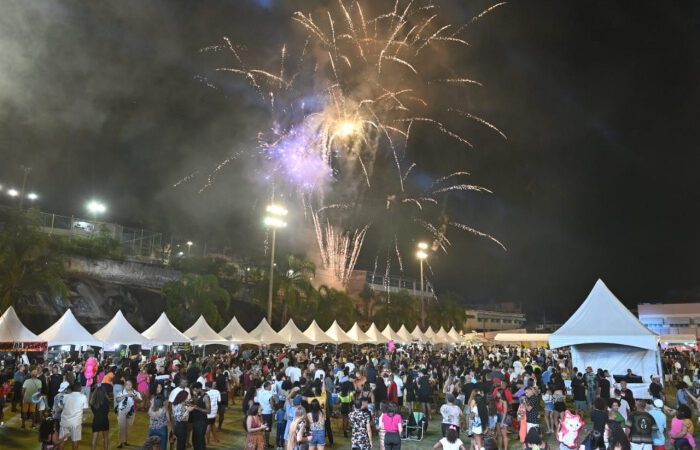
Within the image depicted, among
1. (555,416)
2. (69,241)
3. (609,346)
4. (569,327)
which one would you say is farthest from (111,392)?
(69,241)

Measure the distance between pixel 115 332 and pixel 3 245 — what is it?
11.7 metres

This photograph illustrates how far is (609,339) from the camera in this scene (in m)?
18.9

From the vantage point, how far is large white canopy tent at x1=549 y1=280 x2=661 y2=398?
1873cm

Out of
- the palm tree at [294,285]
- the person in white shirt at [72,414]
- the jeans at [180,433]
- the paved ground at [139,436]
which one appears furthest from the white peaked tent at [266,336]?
the jeans at [180,433]

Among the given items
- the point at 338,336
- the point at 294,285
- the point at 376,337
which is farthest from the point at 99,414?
the point at 294,285

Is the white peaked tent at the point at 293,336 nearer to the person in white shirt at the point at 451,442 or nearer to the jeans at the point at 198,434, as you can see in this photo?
the jeans at the point at 198,434

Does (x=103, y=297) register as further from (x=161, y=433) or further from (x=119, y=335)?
(x=161, y=433)

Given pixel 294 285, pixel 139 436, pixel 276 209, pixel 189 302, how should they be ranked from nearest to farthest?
pixel 139 436, pixel 276 209, pixel 189 302, pixel 294 285

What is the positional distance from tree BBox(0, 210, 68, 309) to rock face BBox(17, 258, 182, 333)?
1.94m

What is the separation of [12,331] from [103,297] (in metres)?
17.4

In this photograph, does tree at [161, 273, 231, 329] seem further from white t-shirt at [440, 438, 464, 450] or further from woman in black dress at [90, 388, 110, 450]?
white t-shirt at [440, 438, 464, 450]

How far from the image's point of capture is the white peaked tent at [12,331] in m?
20.1

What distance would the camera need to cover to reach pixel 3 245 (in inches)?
1108

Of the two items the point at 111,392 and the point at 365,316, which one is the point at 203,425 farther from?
the point at 365,316
